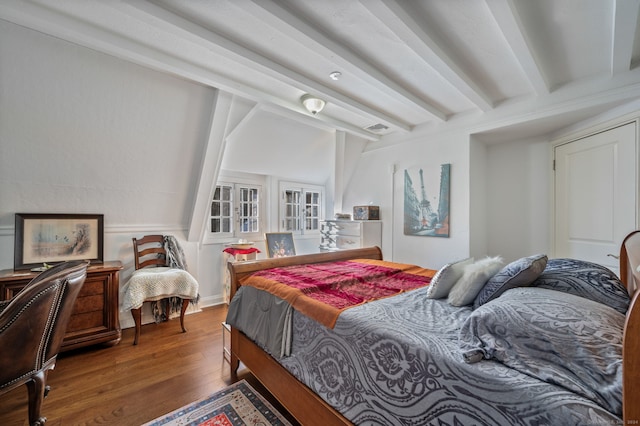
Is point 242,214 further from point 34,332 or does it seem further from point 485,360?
point 485,360

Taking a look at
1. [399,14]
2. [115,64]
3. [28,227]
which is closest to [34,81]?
[115,64]

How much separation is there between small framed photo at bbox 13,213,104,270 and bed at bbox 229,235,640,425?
2509 mm

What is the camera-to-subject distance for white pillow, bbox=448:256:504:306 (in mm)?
1427

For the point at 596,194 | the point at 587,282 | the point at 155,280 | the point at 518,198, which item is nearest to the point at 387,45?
the point at 587,282

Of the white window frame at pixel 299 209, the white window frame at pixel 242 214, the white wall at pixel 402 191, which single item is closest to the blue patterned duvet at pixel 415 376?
the white wall at pixel 402 191

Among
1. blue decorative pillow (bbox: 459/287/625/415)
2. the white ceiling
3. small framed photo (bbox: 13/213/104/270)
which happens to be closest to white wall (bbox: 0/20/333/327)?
small framed photo (bbox: 13/213/104/270)

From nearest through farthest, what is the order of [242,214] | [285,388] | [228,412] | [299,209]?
1. [285,388]
2. [228,412]
3. [242,214]
4. [299,209]

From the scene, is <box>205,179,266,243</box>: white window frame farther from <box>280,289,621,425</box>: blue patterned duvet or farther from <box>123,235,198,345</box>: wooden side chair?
<box>280,289,621,425</box>: blue patterned duvet

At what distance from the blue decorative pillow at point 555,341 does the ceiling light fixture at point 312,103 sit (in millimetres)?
2597

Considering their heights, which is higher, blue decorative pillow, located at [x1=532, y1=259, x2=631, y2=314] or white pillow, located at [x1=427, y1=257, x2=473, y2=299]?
blue decorative pillow, located at [x1=532, y1=259, x2=631, y2=314]

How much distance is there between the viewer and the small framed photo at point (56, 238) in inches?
97.7

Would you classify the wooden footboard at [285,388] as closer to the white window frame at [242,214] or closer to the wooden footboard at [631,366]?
the wooden footboard at [631,366]

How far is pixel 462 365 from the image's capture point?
2.93 feet

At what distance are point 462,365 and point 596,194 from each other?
2.91 meters
